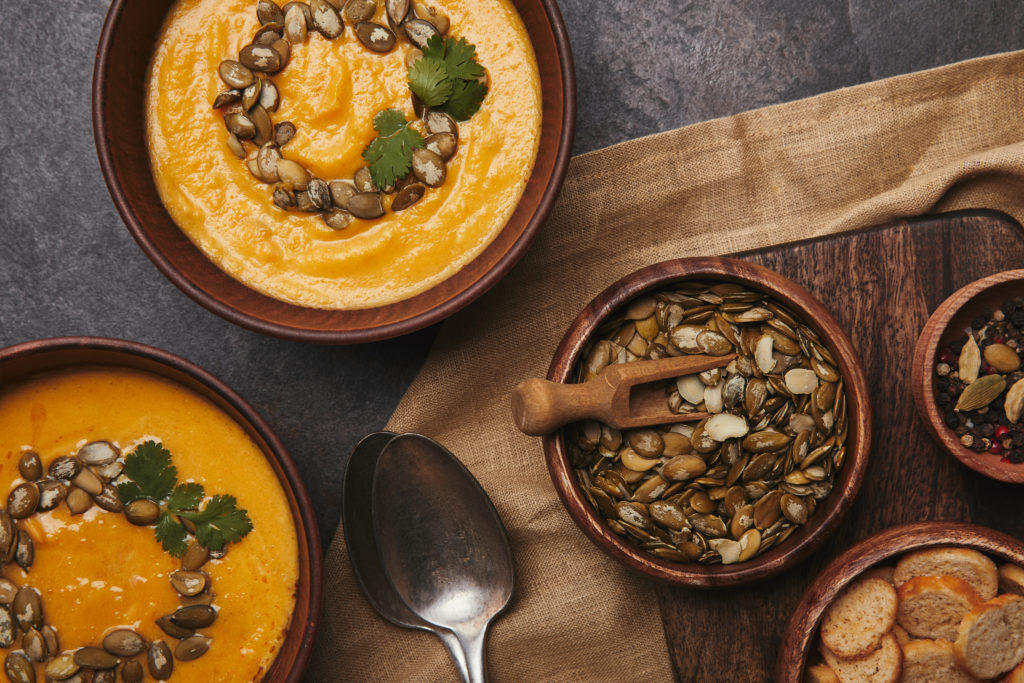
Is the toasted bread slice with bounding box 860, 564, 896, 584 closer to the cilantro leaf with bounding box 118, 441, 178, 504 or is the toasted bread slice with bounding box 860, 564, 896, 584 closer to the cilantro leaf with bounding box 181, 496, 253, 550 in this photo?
the cilantro leaf with bounding box 181, 496, 253, 550

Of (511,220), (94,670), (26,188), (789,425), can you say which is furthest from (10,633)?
(789,425)

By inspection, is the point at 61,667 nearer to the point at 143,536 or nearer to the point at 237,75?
the point at 143,536

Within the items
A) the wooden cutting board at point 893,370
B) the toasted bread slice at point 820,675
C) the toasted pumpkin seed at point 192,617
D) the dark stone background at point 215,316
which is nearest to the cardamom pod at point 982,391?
the wooden cutting board at point 893,370

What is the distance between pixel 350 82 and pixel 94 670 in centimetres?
143

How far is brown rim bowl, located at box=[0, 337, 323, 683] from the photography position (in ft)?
5.89

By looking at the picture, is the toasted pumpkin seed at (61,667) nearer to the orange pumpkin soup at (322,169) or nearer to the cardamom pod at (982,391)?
the orange pumpkin soup at (322,169)

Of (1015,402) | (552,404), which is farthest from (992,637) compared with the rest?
(552,404)

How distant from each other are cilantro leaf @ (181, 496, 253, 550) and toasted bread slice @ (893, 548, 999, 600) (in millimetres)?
1498

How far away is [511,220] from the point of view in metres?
1.89

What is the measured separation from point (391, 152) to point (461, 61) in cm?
26

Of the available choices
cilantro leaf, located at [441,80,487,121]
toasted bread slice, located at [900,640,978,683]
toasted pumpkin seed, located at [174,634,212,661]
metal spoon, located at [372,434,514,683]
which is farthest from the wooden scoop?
toasted pumpkin seed, located at [174,634,212,661]

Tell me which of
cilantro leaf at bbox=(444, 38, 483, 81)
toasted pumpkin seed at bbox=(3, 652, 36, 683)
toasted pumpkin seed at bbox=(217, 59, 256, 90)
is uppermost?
cilantro leaf at bbox=(444, 38, 483, 81)

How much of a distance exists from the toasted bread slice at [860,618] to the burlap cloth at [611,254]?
44 cm

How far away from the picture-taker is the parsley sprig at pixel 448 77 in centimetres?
182
